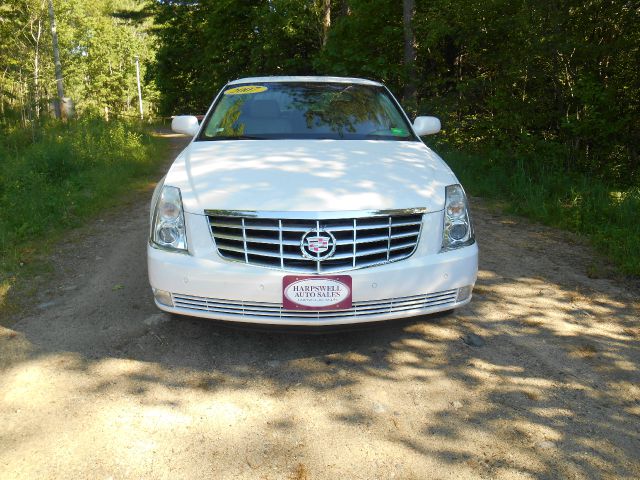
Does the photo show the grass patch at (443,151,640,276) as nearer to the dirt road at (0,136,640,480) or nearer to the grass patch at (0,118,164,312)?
the dirt road at (0,136,640,480)

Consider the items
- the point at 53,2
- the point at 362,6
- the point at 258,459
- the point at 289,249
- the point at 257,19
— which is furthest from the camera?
the point at 53,2

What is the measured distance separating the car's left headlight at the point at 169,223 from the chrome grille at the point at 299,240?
8.2 inches

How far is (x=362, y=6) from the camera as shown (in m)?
14.7

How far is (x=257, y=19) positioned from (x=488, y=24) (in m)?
14.2

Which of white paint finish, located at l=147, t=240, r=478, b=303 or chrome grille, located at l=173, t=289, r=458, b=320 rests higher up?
white paint finish, located at l=147, t=240, r=478, b=303

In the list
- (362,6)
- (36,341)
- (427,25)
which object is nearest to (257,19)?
(362,6)

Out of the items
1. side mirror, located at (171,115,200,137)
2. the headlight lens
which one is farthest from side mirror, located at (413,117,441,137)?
side mirror, located at (171,115,200,137)

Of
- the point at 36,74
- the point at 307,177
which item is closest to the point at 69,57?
the point at 36,74

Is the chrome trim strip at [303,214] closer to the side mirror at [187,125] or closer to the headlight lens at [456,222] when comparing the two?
the headlight lens at [456,222]

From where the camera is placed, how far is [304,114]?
483 centimetres

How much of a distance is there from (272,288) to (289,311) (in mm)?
A: 162

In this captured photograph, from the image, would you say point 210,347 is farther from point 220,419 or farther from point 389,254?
point 389,254

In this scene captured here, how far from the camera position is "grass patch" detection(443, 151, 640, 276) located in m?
5.89

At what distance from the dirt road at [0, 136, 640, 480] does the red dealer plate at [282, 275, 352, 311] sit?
41 centimetres
